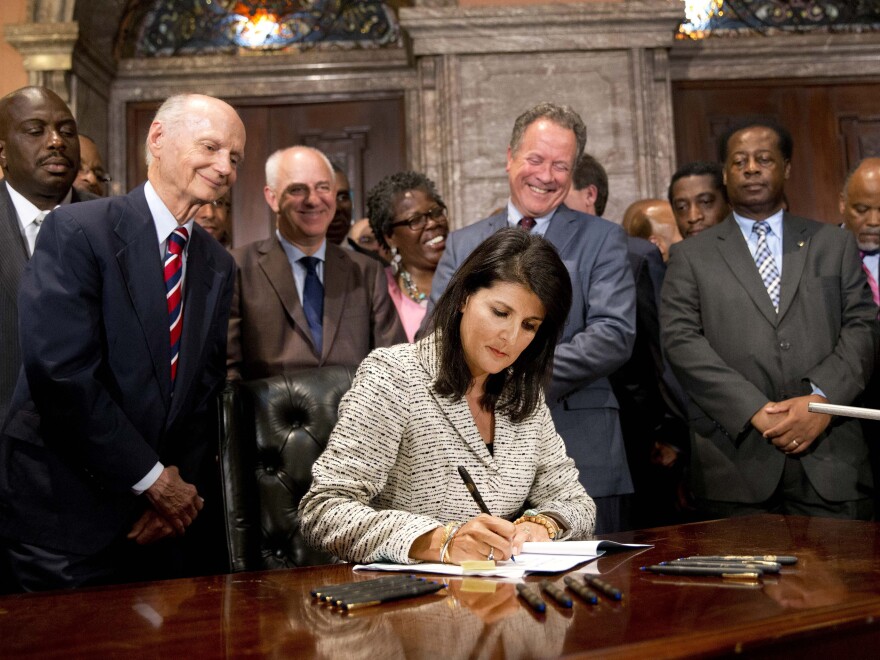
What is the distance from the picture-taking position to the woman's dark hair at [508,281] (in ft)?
7.08

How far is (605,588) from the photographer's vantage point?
1421 millimetres

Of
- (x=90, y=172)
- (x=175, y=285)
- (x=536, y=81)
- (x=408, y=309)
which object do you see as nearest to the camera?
(x=175, y=285)

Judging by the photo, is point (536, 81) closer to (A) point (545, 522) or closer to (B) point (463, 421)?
(B) point (463, 421)

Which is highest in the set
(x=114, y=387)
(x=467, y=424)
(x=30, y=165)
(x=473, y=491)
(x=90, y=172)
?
(x=90, y=172)

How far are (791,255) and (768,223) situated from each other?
0.52ft

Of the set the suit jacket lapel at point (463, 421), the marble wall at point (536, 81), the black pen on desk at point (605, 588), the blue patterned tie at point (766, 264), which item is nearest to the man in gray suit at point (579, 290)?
the blue patterned tie at point (766, 264)

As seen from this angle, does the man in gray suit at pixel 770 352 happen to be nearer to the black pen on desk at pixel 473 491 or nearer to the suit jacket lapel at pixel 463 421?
the suit jacket lapel at pixel 463 421

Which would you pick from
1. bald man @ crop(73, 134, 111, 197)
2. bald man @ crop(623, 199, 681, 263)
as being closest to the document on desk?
bald man @ crop(73, 134, 111, 197)

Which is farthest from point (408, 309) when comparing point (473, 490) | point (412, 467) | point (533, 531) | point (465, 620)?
point (465, 620)

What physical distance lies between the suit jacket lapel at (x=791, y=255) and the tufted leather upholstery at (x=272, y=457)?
5.44ft

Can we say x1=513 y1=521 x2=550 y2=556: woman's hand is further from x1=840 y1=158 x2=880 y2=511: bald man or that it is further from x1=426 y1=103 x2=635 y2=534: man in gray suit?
x1=840 y1=158 x2=880 y2=511: bald man

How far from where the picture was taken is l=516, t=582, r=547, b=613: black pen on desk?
4.39ft

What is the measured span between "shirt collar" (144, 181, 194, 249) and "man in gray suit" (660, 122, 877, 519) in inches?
65.3

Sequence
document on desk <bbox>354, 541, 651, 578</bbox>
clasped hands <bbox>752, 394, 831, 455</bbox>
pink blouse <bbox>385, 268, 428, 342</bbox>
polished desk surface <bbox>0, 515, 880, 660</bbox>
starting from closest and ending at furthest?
polished desk surface <bbox>0, 515, 880, 660</bbox>, document on desk <bbox>354, 541, 651, 578</bbox>, clasped hands <bbox>752, 394, 831, 455</bbox>, pink blouse <bbox>385, 268, 428, 342</bbox>
